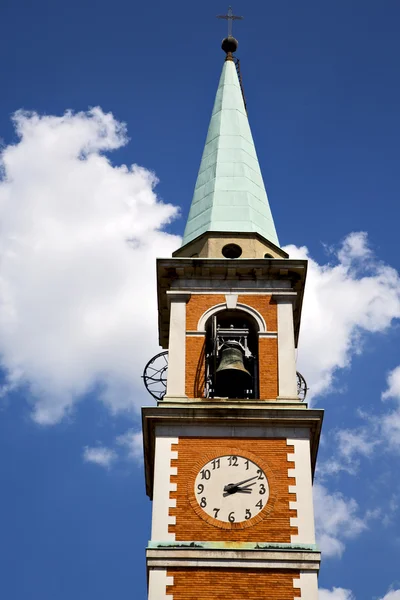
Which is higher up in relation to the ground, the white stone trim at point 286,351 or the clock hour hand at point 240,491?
the white stone trim at point 286,351

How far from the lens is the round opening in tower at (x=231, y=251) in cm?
3522

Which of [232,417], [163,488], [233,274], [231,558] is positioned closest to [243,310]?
[233,274]

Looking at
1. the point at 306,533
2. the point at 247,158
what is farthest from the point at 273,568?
the point at 247,158

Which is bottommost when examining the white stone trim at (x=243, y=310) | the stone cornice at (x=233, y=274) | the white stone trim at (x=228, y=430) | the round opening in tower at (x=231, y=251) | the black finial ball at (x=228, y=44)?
the white stone trim at (x=228, y=430)

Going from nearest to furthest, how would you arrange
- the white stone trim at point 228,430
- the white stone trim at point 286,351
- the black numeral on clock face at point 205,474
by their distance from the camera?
the black numeral on clock face at point 205,474 < the white stone trim at point 228,430 < the white stone trim at point 286,351

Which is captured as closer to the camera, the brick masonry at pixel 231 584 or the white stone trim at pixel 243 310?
the brick masonry at pixel 231 584

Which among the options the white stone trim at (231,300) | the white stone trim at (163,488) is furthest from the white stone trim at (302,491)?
the white stone trim at (231,300)

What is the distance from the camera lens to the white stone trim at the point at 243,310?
33438mm

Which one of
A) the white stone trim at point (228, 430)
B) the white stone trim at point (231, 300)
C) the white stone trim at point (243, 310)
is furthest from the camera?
the white stone trim at point (231, 300)

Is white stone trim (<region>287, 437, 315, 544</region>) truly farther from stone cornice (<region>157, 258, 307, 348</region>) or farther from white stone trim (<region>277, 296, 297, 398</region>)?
stone cornice (<region>157, 258, 307, 348</region>)

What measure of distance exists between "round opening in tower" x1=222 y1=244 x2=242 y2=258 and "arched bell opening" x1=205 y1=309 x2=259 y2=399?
2.00m

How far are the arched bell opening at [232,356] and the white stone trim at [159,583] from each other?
228 inches

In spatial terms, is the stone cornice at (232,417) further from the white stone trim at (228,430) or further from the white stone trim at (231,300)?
the white stone trim at (231,300)

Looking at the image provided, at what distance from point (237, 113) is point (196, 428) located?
1306 cm
